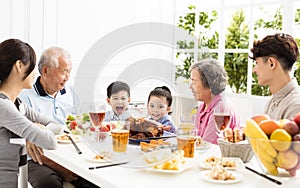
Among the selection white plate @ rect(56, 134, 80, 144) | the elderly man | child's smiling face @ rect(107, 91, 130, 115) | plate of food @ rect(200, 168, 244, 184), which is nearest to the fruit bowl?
plate of food @ rect(200, 168, 244, 184)

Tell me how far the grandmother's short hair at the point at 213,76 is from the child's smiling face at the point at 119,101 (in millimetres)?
533

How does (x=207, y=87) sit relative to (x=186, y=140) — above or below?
above

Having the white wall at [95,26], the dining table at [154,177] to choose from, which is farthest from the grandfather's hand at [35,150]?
the white wall at [95,26]

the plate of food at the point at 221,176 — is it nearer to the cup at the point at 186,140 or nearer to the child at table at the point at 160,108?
the cup at the point at 186,140

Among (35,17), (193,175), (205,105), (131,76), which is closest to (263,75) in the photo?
(205,105)

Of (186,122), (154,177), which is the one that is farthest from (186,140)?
(154,177)

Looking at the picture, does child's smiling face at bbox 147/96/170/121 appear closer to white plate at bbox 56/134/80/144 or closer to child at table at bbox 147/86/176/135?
child at table at bbox 147/86/176/135

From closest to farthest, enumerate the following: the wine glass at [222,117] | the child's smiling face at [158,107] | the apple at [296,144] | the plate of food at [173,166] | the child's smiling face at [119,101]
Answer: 1. the apple at [296,144]
2. the plate of food at [173,166]
3. the wine glass at [222,117]
4. the child's smiling face at [158,107]
5. the child's smiling face at [119,101]

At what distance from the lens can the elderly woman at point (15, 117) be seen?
70.9 inches

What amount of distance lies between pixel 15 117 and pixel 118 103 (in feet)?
3.51

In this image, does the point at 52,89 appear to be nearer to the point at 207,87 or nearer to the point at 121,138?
the point at 207,87

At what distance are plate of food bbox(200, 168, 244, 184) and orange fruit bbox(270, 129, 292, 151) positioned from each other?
169 mm

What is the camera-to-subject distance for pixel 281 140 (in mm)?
1322

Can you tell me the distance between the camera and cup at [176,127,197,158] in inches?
67.4
